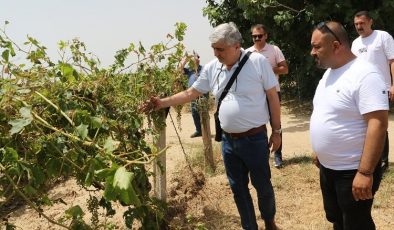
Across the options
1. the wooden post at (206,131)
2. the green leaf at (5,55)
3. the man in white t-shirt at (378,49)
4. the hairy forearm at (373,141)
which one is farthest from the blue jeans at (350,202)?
the wooden post at (206,131)

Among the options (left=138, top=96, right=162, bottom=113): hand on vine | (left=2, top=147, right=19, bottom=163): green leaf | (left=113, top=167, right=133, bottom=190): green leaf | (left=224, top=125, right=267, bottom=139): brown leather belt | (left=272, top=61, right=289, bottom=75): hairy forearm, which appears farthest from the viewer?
(left=272, top=61, right=289, bottom=75): hairy forearm

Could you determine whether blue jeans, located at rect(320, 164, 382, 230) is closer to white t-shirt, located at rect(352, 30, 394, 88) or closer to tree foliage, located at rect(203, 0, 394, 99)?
white t-shirt, located at rect(352, 30, 394, 88)

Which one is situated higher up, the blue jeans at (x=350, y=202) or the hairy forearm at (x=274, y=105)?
the hairy forearm at (x=274, y=105)

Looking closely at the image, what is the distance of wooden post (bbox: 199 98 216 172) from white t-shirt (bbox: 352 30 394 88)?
1719 mm

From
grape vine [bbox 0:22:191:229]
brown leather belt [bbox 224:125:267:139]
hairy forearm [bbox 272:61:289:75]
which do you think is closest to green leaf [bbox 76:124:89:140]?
grape vine [bbox 0:22:191:229]

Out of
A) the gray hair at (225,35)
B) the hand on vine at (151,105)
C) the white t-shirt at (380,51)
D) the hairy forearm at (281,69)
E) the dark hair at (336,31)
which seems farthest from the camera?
the hairy forearm at (281,69)

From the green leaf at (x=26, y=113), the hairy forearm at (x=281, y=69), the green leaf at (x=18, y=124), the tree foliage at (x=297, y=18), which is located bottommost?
the green leaf at (x=18, y=124)

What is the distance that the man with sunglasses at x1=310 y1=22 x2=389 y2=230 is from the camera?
7.57 ft

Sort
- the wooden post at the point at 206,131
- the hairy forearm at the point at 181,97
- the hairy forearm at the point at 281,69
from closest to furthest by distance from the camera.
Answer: the hairy forearm at the point at 181,97, the hairy forearm at the point at 281,69, the wooden post at the point at 206,131

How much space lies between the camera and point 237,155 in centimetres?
328

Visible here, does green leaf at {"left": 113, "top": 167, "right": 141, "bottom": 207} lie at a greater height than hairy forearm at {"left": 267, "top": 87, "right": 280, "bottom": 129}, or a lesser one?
lesser

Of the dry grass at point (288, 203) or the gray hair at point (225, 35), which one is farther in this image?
the dry grass at point (288, 203)

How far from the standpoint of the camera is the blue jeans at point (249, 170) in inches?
125

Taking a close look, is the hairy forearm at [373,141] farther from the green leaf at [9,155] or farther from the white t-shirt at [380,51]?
the white t-shirt at [380,51]
